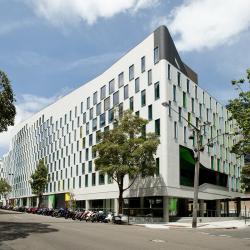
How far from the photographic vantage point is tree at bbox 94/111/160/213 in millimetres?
46125

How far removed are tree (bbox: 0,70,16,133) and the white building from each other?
2393cm

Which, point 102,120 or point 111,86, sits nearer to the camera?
point 111,86

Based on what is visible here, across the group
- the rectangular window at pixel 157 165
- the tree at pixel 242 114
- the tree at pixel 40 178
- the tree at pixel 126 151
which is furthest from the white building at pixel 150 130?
the tree at pixel 242 114

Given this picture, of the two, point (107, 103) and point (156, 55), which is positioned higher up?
point (156, 55)

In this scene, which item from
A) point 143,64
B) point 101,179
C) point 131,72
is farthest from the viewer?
point 101,179

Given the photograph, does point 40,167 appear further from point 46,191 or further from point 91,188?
point 91,188

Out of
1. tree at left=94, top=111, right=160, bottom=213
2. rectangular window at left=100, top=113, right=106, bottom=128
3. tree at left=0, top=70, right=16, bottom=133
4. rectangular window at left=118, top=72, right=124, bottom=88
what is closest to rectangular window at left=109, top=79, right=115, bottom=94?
rectangular window at left=118, top=72, right=124, bottom=88

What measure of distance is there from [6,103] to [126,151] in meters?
19.5

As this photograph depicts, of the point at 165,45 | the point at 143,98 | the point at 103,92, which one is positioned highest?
the point at 165,45

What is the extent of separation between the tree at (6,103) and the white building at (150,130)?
23.9 m

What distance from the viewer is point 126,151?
46344 millimetres

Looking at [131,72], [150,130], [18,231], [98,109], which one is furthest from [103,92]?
[18,231]

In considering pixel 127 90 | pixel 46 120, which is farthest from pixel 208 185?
pixel 46 120

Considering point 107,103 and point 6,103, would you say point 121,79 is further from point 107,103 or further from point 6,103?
point 6,103
